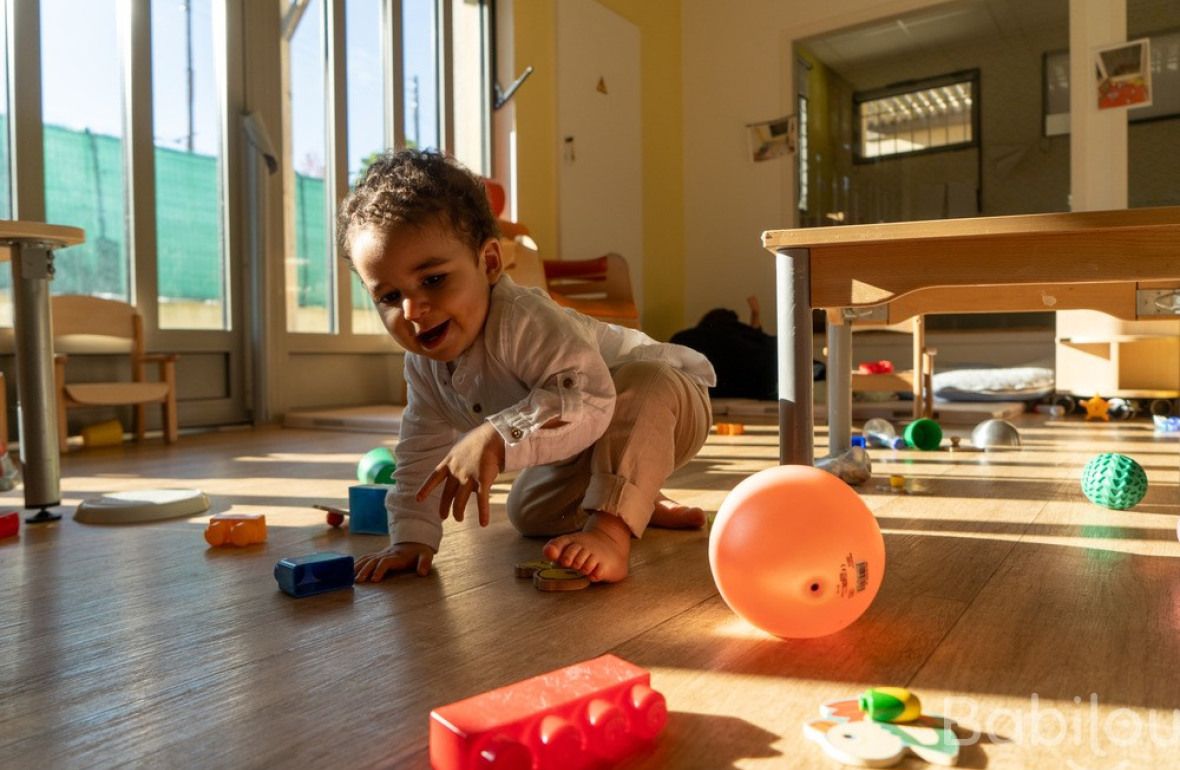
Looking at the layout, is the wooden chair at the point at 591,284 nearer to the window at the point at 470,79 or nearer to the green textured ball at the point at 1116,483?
the window at the point at 470,79

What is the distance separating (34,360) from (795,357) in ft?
4.28

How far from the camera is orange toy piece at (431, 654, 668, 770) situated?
1.72 ft

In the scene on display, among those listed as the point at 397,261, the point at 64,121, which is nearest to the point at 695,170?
the point at 64,121

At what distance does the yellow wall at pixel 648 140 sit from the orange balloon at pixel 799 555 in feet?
11.5

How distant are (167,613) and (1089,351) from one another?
12.1 ft

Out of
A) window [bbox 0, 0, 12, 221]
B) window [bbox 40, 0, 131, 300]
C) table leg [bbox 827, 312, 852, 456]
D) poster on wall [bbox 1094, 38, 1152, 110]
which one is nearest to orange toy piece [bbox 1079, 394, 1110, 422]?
poster on wall [bbox 1094, 38, 1152, 110]

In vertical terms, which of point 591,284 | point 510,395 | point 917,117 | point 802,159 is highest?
Answer: point 917,117

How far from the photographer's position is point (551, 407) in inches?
Result: 40.2

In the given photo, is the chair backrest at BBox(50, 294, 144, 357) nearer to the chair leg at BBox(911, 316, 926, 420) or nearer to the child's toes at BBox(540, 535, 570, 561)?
the child's toes at BBox(540, 535, 570, 561)

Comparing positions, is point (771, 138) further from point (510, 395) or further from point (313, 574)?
point (313, 574)

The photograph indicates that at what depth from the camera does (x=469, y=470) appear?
927 millimetres

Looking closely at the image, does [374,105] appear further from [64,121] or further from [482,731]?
[482,731]

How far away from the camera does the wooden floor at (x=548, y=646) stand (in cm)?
61

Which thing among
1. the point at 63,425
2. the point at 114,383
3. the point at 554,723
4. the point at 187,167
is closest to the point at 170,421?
the point at 114,383
